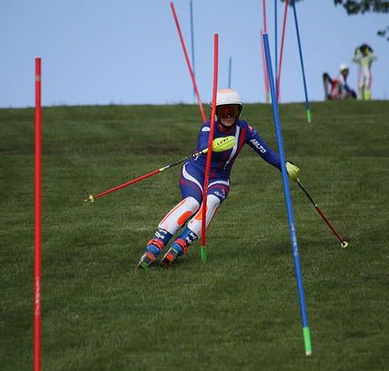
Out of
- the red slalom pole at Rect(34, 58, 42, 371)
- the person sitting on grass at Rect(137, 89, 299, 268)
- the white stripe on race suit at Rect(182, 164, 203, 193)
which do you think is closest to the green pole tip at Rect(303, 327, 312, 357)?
the red slalom pole at Rect(34, 58, 42, 371)

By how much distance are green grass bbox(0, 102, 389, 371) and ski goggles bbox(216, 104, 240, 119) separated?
5.16ft

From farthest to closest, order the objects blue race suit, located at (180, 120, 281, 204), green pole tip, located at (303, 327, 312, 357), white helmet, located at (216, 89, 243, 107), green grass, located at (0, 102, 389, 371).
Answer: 1. blue race suit, located at (180, 120, 281, 204)
2. white helmet, located at (216, 89, 243, 107)
3. green grass, located at (0, 102, 389, 371)
4. green pole tip, located at (303, 327, 312, 357)

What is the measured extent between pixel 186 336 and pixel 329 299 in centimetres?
189

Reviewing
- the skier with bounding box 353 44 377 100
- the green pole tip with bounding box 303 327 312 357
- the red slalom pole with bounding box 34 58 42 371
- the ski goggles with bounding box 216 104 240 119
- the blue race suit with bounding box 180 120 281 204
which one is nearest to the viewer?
the red slalom pole with bounding box 34 58 42 371

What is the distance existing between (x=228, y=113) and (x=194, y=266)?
1682 millimetres

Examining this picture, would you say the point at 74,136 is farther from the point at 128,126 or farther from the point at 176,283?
the point at 176,283

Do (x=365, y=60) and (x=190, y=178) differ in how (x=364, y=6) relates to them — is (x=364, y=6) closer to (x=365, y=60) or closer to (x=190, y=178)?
(x=365, y=60)

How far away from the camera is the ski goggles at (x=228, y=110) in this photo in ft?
44.3

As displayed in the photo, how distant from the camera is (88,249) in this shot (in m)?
14.6

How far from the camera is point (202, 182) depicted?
45.2 feet

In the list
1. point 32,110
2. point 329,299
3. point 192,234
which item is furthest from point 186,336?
point 32,110

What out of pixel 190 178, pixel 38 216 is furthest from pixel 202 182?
pixel 38 216

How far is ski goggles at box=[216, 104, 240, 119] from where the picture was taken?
13516 mm

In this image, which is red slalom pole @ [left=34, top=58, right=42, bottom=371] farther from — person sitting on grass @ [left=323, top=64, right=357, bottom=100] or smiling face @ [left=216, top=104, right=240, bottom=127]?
person sitting on grass @ [left=323, top=64, right=357, bottom=100]
